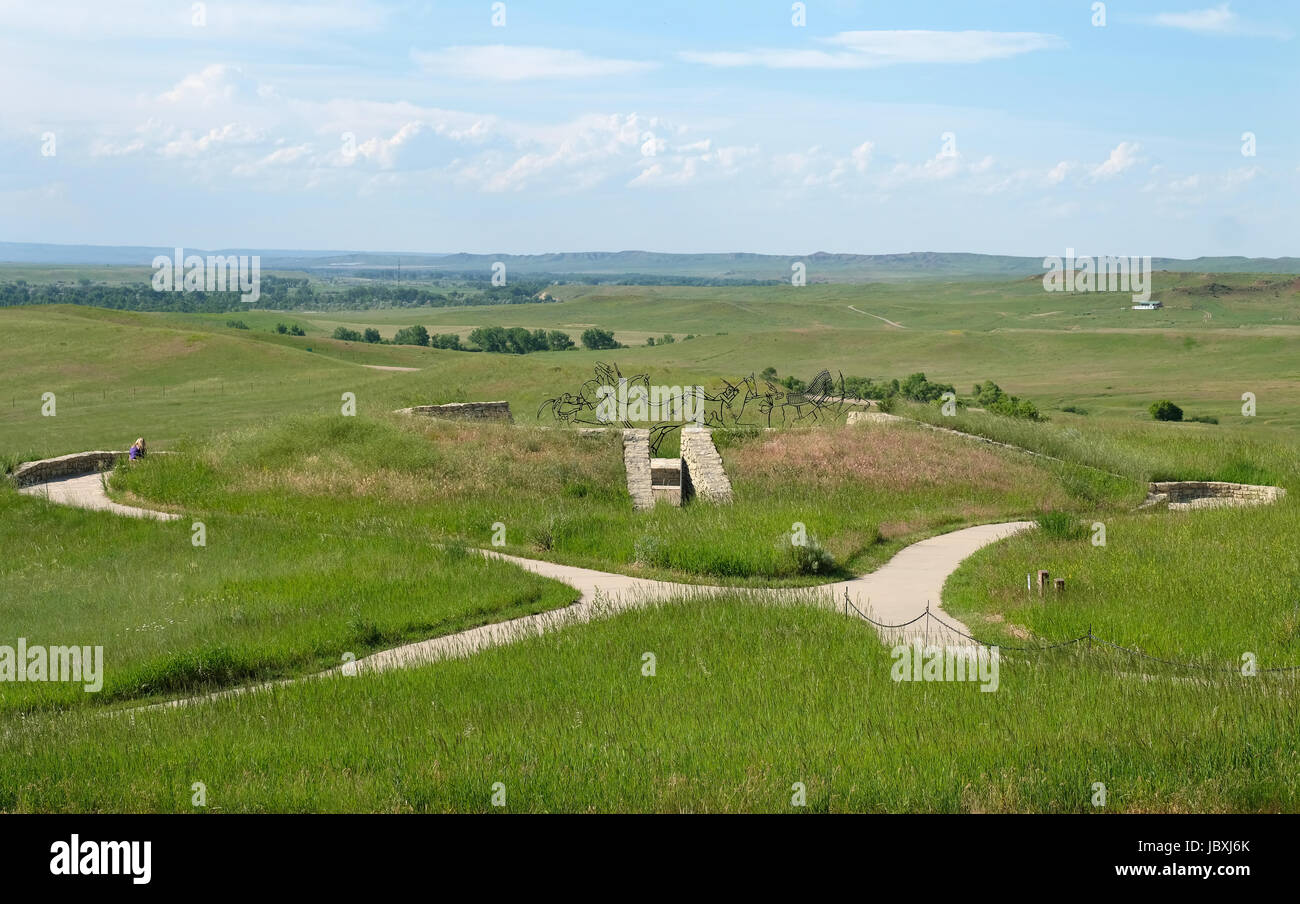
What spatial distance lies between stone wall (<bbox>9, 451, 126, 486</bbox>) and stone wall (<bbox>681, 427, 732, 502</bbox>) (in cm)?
1250

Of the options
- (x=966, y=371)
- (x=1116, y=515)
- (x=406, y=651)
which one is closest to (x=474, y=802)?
(x=406, y=651)

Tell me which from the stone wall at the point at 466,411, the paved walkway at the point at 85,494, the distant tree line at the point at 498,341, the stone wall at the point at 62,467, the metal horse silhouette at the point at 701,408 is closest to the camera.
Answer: the paved walkway at the point at 85,494

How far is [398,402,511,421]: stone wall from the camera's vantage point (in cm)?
2940

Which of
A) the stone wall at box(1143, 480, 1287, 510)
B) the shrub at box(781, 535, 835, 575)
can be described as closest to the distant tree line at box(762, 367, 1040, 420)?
the stone wall at box(1143, 480, 1287, 510)

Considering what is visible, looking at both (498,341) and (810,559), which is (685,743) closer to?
(810,559)

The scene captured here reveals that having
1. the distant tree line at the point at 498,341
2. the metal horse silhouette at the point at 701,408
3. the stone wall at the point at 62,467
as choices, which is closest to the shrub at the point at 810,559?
the metal horse silhouette at the point at 701,408

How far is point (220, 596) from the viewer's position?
597 inches

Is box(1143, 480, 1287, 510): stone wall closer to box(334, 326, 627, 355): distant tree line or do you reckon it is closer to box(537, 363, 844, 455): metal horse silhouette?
box(537, 363, 844, 455): metal horse silhouette

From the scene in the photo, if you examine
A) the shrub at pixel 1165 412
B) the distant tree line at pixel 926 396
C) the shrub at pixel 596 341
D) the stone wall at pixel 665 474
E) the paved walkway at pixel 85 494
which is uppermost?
the shrub at pixel 596 341

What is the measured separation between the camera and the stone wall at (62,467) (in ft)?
79.1

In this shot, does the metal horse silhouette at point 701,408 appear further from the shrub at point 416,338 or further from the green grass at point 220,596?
the shrub at point 416,338

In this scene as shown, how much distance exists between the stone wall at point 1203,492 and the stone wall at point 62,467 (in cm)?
2245

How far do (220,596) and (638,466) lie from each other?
1080 cm

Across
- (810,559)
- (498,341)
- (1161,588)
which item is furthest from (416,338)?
(1161,588)
